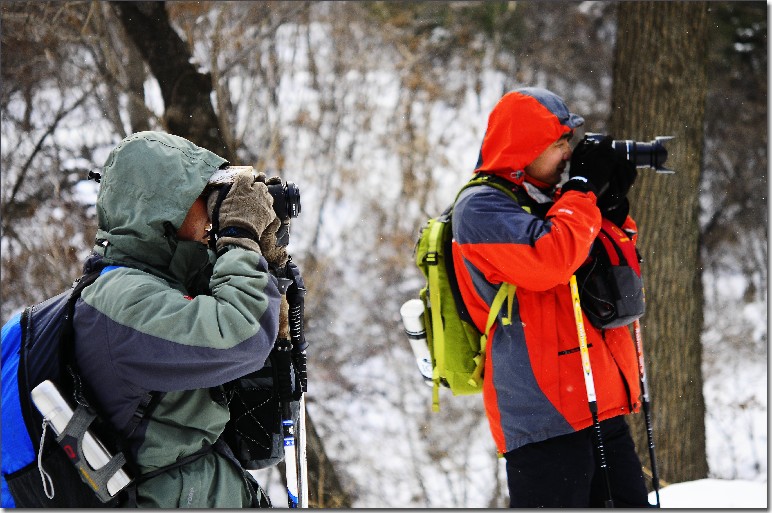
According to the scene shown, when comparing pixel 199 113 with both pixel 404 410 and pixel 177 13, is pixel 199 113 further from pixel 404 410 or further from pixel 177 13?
pixel 404 410

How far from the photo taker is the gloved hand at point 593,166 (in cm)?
276

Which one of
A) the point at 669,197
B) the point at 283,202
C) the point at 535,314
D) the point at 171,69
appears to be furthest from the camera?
the point at 171,69

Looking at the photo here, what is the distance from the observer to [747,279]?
11016mm

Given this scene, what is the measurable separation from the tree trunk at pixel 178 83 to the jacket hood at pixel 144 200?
346cm

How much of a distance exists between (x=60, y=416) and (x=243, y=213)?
0.66 metres

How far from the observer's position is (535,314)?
2635 mm

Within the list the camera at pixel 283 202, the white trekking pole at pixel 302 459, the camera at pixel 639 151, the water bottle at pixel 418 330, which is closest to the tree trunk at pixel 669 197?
the camera at pixel 639 151

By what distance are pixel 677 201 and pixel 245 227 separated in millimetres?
3616

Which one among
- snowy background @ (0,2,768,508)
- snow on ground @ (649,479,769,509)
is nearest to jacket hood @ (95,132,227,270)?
snow on ground @ (649,479,769,509)

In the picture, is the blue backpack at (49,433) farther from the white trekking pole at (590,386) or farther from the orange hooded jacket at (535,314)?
the white trekking pole at (590,386)

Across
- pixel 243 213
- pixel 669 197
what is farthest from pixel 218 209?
pixel 669 197

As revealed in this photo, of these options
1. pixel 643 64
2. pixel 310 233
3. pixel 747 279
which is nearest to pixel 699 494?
pixel 643 64

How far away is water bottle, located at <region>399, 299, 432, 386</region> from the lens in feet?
9.62

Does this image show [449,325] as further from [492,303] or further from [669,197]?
[669,197]
